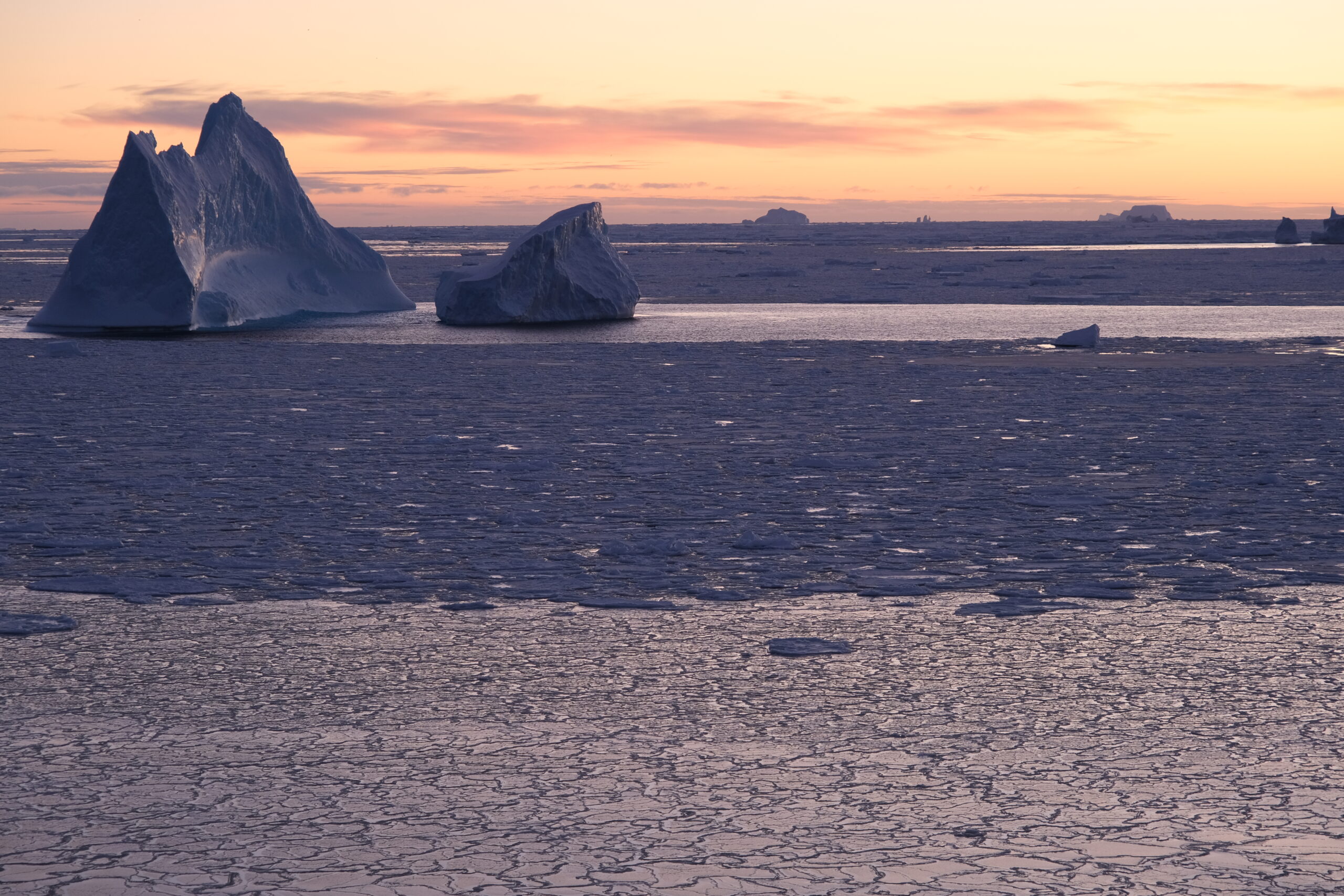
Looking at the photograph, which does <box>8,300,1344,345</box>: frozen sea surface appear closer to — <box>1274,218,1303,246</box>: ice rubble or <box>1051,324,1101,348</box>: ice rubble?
<box>1051,324,1101,348</box>: ice rubble

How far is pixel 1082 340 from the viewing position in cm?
1424

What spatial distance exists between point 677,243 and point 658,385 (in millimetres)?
60361

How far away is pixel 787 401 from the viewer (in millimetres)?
9992

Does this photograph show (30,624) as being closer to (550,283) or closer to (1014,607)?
(1014,607)

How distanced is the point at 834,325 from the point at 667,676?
14.5 metres

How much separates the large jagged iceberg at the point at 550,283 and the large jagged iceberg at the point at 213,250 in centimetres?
198

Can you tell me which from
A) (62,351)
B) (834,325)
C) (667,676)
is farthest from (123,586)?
(834,325)

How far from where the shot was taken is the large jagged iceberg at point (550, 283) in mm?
18125

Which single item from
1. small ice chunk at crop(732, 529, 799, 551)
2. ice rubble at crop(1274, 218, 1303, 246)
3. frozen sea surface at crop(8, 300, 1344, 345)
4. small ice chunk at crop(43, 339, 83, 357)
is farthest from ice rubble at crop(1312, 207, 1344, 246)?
small ice chunk at crop(732, 529, 799, 551)

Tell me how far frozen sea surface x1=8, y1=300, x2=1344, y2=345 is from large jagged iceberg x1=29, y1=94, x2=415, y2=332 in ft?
1.52

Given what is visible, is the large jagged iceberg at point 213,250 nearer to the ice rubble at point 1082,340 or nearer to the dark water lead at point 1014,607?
the ice rubble at point 1082,340

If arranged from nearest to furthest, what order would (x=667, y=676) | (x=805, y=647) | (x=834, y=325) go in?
(x=667, y=676), (x=805, y=647), (x=834, y=325)

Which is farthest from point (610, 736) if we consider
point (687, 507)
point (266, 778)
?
point (687, 507)

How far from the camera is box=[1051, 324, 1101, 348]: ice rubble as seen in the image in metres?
14.2
